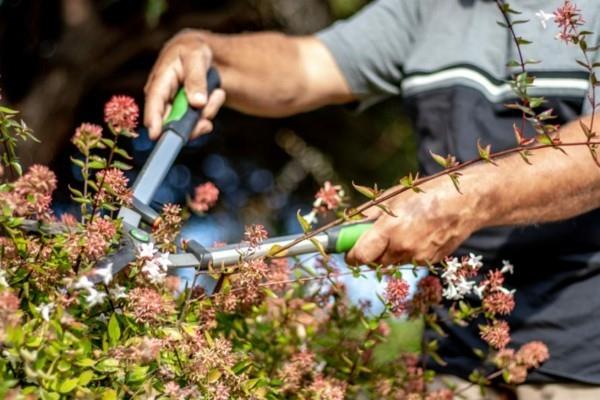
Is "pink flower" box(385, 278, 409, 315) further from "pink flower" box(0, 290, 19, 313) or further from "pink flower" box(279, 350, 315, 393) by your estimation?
"pink flower" box(0, 290, 19, 313)

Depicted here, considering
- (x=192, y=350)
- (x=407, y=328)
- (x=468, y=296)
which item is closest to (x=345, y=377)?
(x=468, y=296)

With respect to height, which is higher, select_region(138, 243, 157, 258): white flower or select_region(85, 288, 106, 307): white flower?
select_region(138, 243, 157, 258): white flower

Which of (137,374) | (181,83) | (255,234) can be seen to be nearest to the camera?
(137,374)

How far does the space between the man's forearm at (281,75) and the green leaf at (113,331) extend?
1129mm

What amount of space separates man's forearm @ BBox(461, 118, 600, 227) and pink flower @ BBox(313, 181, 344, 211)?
0.91 ft

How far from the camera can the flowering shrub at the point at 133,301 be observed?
1.22 m

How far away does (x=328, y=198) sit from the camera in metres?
1.82

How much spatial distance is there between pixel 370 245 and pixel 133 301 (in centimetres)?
43

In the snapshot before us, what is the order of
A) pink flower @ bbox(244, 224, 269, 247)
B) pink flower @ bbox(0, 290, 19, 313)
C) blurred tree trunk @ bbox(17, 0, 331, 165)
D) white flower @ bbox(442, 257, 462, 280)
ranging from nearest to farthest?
pink flower @ bbox(0, 290, 19, 313)
pink flower @ bbox(244, 224, 269, 247)
white flower @ bbox(442, 257, 462, 280)
blurred tree trunk @ bbox(17, 0, 331, 165)

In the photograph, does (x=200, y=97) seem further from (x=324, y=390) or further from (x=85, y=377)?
(x=85, y=377)

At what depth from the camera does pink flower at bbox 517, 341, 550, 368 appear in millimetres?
1864

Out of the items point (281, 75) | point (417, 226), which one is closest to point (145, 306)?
point (417, 226)

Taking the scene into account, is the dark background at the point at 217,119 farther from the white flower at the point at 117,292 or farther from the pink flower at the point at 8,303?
the pink flower at the point at 8,303

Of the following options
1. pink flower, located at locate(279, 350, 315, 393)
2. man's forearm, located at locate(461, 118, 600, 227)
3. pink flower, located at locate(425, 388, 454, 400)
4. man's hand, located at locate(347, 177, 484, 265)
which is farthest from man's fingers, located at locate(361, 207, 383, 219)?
pink flower, located at locate(425, 388, 454, 400)
